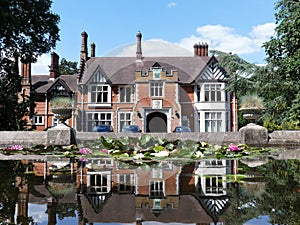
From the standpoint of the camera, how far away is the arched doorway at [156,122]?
1795 cm

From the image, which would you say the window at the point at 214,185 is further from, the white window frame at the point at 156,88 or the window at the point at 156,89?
the window at the point at 156,89

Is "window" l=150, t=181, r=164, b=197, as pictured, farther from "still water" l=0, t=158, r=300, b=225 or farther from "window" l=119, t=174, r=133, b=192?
"window" l=119, t=174, r=133, b=192

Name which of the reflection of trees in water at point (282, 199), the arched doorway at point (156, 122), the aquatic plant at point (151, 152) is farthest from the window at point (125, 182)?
the arched doorway at point (156, 122)

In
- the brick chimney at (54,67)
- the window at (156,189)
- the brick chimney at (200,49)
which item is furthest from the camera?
the brick chimney at (54,67)

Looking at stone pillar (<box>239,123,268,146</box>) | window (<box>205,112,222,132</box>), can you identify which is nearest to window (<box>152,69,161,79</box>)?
window (<box>205,112,222,132</box>)

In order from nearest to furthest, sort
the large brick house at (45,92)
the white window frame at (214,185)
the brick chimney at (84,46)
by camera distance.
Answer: the white window frame at (214,185), the large brick house at (45,92), the brick chimney at (84,46)

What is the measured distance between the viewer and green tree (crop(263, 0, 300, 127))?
17.5 metres

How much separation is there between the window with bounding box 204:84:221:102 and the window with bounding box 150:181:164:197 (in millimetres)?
21075

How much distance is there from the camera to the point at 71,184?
2.93m

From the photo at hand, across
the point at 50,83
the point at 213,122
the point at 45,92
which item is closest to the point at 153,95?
the point at 213,122

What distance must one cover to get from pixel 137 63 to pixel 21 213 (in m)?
22.6

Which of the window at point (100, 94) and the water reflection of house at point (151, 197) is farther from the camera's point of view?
the window at point (100, 94)

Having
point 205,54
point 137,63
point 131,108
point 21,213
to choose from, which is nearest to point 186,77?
point 137,63

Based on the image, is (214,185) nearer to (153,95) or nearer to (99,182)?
(99,182)
